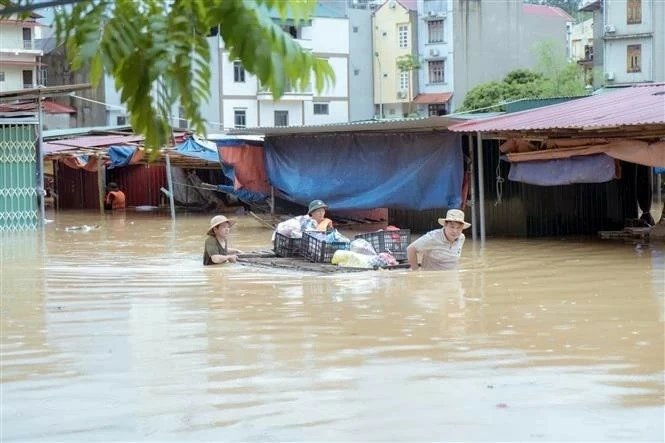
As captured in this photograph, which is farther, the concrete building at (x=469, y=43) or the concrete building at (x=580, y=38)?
the concrete building at (x=580, y=38)

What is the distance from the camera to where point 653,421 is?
5.85 m

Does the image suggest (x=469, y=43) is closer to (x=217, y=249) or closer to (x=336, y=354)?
(x=217, y=249)

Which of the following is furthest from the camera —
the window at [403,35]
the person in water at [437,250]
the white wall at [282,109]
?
the window at [403,35]

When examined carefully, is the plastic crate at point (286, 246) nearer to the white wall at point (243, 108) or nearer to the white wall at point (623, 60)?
the white wall at point (243, 108)

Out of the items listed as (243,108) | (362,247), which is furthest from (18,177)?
(243,108)

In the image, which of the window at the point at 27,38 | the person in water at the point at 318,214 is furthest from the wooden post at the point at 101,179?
the window at the point at 27,38

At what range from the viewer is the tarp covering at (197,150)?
1062 inches

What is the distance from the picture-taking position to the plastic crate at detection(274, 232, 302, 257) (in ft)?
44.0

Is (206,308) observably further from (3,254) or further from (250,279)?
(3,254)

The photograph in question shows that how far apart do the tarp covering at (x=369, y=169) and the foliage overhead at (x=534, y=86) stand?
27.8 meters

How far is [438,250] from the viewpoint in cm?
1166


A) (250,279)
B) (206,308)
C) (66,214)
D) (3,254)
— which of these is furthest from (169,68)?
(66,214)

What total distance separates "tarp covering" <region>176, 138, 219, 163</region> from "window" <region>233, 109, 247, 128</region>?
1160 inches

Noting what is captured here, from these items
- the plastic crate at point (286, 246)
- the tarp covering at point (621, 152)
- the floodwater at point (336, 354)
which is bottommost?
the floodwater at point (336, 354)
